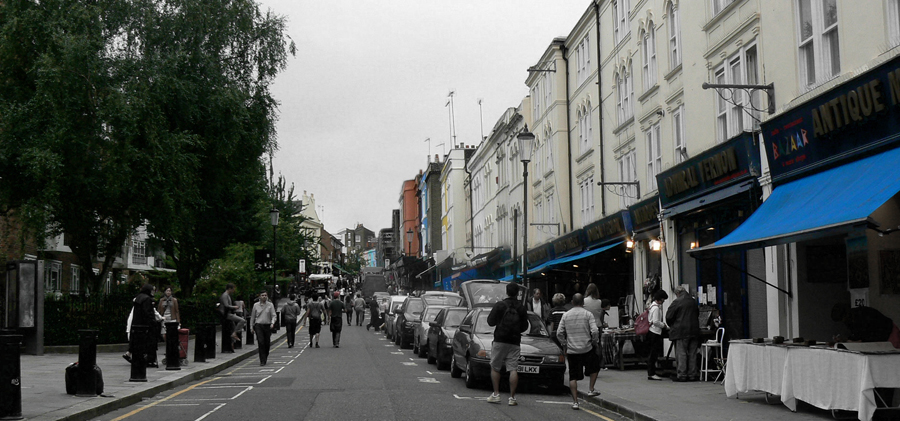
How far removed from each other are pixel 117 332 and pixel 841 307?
19.8 meters

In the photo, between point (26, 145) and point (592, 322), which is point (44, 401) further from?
point (26, 145)

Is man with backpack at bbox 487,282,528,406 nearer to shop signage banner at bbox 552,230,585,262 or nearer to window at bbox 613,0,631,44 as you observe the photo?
window at bbox 613,0,631,44

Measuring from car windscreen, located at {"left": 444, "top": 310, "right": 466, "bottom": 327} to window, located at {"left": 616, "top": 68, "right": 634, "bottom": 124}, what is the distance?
9.43 m

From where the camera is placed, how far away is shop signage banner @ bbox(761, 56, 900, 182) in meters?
12.2

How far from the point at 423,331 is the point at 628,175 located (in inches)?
326

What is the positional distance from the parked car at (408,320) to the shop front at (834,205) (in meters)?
14.4

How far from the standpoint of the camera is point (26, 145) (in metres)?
25.0

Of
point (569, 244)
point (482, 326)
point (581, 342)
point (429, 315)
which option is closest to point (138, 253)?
point (569, 244)

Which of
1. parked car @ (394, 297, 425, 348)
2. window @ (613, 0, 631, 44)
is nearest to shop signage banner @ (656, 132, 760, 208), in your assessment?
window @ (613, 0, 631, 44)

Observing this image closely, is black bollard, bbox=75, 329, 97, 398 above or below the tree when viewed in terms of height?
below

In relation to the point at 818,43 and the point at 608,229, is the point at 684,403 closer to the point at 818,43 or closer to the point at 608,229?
the point at 818,43

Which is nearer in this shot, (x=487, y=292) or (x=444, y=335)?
(x=444, y=335)

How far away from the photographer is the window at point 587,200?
32062 mm

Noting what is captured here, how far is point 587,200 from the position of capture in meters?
32.8
